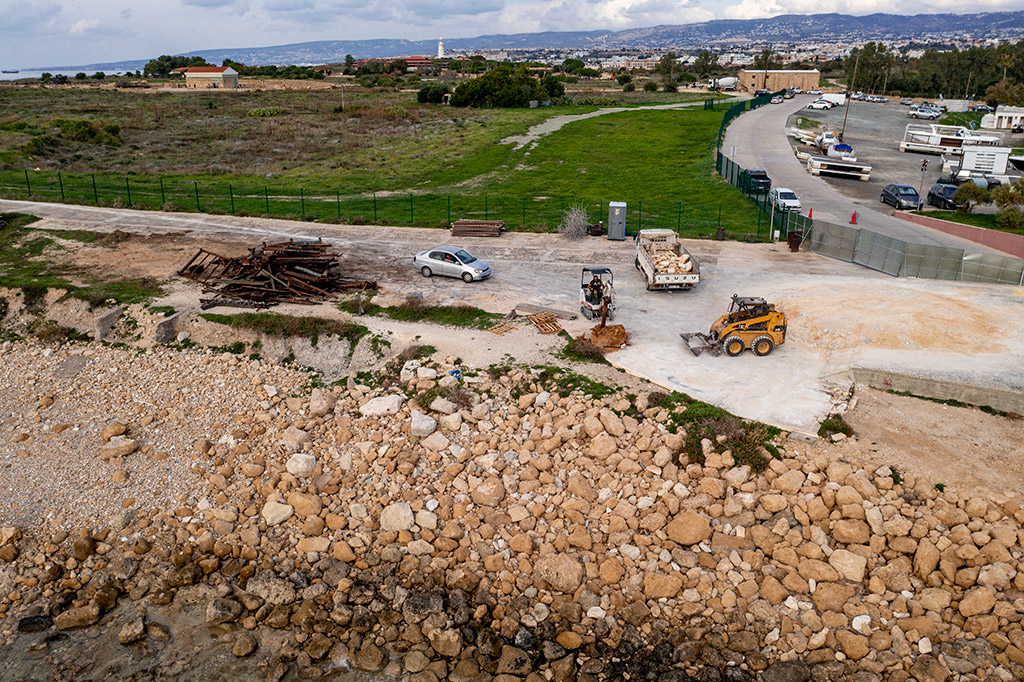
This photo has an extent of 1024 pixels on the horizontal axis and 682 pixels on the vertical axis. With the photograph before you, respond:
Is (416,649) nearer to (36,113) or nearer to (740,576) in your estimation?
(740,576)

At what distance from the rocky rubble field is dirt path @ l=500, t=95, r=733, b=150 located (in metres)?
54.5

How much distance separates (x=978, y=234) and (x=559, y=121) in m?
58.8

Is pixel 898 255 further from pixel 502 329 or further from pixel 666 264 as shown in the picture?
pixel 502 329

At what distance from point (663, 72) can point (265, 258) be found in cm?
14767

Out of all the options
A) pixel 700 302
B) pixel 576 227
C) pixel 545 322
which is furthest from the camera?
pixel 576 227

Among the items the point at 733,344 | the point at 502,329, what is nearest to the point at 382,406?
the point at 502,329

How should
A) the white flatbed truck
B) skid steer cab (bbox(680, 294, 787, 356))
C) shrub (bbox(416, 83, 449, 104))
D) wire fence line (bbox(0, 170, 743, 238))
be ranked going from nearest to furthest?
skid steer cab (bbox(680, 294, 787, 356)), the white flatbed truck, wire fence line (bbox(0, 170, 743, 238)), shrub (bbox(416, 83, 449, 104))

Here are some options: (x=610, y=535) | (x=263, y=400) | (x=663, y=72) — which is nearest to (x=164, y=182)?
(x=263, y=400)

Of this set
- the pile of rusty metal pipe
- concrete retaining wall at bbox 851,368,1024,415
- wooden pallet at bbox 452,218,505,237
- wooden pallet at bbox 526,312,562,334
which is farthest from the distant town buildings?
concrete retaining wall at bbox 851,368,1024,415

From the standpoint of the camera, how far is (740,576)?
52.0 ft

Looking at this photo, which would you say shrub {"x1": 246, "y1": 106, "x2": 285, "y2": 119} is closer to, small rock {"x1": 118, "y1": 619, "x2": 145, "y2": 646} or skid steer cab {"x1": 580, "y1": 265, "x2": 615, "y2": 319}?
skid steer cab {"x1": 580, "y1": 265, "x2": 615, "y2": 319}

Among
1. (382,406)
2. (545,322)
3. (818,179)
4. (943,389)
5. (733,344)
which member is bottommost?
(382,406)

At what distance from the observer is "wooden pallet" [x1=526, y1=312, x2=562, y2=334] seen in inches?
993

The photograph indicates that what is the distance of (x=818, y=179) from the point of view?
5488 centimetres
